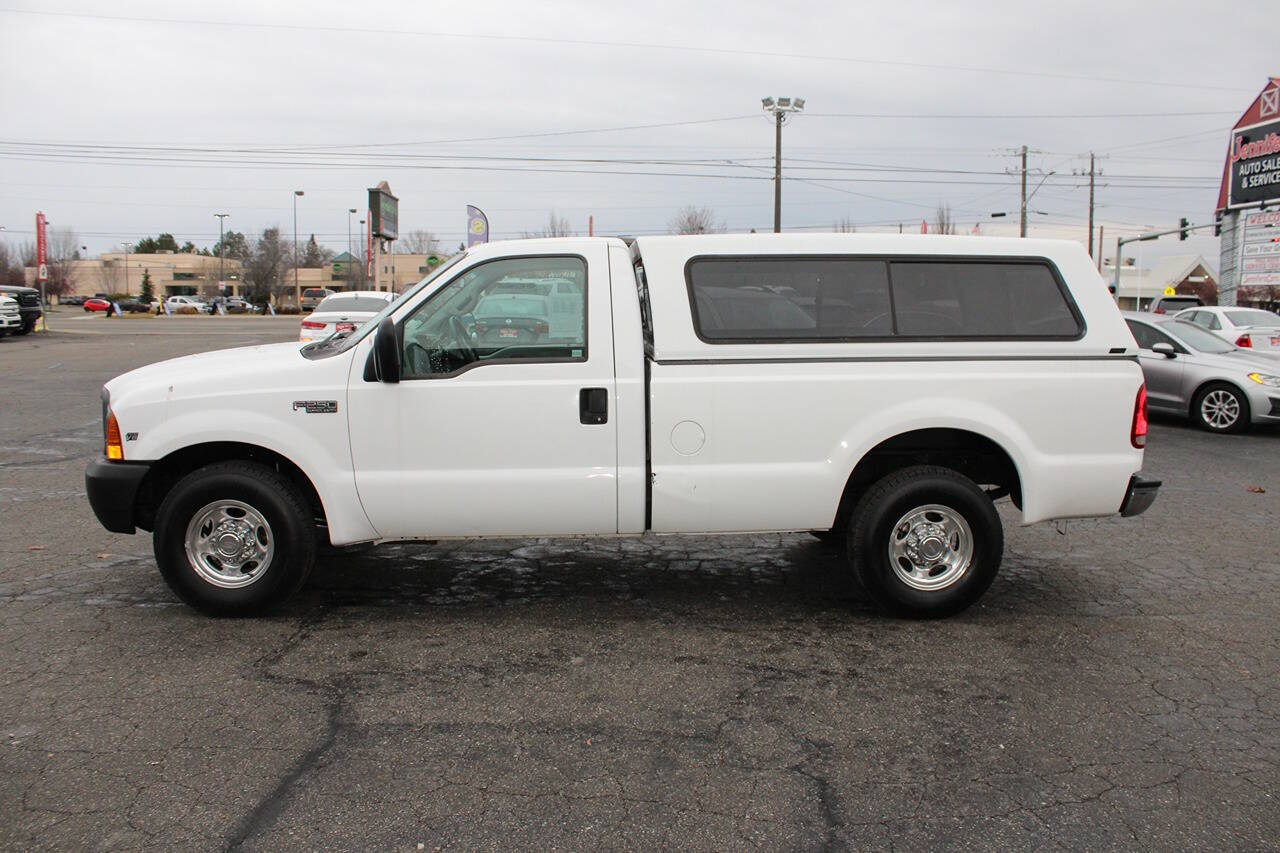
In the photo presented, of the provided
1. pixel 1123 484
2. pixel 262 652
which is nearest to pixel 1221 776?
pixel 1123 484

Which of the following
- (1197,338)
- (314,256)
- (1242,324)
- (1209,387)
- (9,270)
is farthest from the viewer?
(314,256)

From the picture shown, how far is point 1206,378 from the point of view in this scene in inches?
504

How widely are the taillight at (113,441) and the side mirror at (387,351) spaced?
4.60 feet

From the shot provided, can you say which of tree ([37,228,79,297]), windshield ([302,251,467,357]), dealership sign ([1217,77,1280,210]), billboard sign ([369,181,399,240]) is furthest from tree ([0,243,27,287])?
windshield ([302,251,467,357])

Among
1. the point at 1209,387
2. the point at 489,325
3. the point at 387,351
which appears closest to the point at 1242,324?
the point at 1209,387

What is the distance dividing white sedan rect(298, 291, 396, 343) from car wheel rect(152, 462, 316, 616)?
11.0 metres

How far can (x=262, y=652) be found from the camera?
4836 millimetres

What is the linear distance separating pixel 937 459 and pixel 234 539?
151 inches

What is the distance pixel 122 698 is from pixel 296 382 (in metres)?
1.67

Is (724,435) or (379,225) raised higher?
(379,225)

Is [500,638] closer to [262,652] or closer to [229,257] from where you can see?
[262,652]

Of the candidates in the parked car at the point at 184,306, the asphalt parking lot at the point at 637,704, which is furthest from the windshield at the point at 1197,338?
the parked car at the point at 184,306

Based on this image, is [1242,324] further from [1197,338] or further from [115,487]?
[115,487]

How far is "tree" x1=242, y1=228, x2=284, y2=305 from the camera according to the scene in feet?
295
